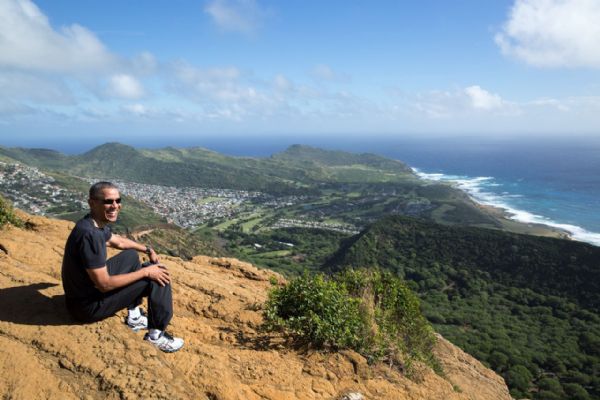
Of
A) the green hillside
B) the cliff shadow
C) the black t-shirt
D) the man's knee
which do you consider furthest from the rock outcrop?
the green hillside

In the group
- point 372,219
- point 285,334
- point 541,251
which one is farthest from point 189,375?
point 372,219

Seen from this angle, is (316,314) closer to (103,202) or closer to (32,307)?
(103,202)

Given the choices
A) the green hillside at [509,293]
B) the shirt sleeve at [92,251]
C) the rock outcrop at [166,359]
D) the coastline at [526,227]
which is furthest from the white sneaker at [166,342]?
the coastline at [526,227]

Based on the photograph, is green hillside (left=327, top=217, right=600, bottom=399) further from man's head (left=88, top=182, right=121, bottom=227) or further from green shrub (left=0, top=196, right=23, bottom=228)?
man's head (left=88, top=182, right=121, bottom=227)

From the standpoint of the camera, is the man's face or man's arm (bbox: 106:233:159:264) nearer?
the man's face

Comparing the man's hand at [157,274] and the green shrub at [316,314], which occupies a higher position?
the man's hand at [157,274]

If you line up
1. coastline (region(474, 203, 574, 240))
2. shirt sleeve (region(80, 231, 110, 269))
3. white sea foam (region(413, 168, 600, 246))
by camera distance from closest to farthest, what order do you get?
shirt sleeve (region(80, 231, 110, 269))
coastline (region(474, 203, 574, 240))
white sea foam (region(413, 168, 600, 246))

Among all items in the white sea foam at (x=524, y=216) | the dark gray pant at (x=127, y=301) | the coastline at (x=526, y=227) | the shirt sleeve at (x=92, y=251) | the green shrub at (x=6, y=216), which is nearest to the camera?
the shirt sleeve at (x=92, y=251)

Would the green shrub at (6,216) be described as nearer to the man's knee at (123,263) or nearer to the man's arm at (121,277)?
the man's knee at (123,263)
